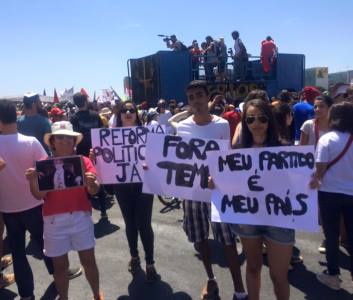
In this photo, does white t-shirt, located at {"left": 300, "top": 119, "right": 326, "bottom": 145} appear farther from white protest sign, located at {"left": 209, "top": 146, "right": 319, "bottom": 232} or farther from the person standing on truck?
the person standing on truck

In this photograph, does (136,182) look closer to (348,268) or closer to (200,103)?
(200,103)

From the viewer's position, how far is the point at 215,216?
3131 mm

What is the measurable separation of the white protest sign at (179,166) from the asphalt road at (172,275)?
1107mm

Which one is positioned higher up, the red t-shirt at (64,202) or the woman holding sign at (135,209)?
the red t-shirt at (64,202)

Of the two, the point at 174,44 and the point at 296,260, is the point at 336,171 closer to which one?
the point at 296,260

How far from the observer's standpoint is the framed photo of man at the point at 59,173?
324 centimetres

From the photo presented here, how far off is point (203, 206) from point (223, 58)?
1012 cm

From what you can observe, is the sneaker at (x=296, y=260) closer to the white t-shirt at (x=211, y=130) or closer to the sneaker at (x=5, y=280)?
the white t-shirt at (x=211, y=130)

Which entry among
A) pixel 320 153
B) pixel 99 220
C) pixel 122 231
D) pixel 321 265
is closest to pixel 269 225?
pixel 320 153

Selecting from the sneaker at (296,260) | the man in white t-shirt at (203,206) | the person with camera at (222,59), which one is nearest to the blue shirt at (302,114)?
the sneaker at (296,260)

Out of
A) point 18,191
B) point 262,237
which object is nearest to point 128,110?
point 18,191

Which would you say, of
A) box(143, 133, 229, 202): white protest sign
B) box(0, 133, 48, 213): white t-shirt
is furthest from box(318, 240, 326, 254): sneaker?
box(0, 133, 48, 213): white t-shirt

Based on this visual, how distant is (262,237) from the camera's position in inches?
118

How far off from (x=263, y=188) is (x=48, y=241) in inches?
71.4
